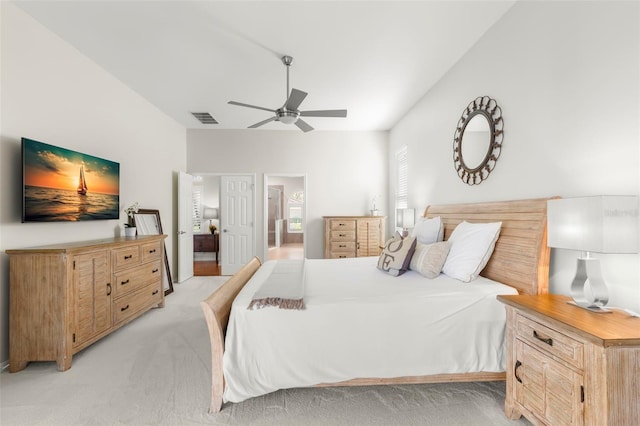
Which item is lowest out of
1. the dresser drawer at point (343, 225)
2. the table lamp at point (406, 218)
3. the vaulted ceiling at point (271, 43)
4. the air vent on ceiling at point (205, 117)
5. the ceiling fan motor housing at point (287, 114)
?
the dresser drawer at point (343, 225)

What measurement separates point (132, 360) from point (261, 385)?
147 cm

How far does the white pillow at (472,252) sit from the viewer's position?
2205 millimetres

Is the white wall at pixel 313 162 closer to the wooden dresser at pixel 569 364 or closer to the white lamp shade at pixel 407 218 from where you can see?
the white lamp shade at pixel 407 218

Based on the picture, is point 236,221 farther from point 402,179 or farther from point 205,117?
point 402,179

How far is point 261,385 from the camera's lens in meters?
Answer: 1.74

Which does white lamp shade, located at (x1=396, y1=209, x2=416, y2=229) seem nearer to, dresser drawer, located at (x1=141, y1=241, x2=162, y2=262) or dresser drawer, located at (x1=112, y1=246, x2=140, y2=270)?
dresser drawer, located at (x1=141, y1=241, x2=162, y2=262)

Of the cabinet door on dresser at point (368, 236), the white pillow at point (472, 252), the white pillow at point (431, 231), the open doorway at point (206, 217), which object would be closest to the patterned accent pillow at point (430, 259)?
the white pillow at point (472, 252)

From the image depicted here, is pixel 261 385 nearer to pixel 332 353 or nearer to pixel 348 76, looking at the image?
pixel 332 353

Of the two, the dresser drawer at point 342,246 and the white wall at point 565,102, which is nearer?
the white wall at point 565,102

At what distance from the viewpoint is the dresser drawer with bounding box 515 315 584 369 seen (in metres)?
1.24

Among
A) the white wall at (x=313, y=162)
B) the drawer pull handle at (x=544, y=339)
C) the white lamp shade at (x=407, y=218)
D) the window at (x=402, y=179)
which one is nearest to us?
the drawer pull handle at (x=544, y=339)

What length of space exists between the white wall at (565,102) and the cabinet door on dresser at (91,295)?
12.5ft

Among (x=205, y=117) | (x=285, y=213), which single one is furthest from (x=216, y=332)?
(x=285, y=213)

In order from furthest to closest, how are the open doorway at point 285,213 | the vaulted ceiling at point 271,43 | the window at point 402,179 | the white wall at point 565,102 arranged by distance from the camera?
the open doorway at point 285,213
the window at point 402,179
the vaulted ceiling at point 271,43
the white wall at point 565,102
